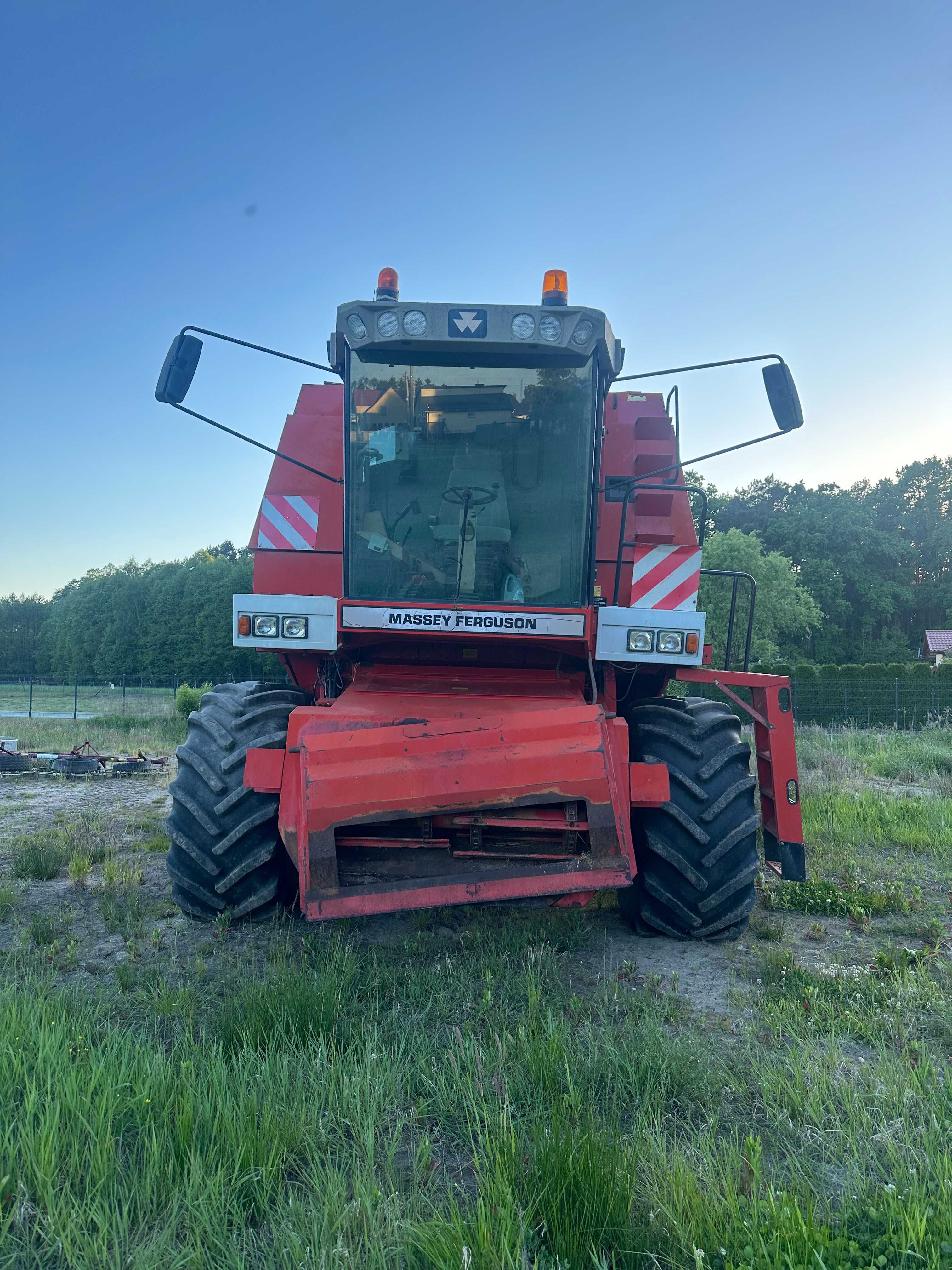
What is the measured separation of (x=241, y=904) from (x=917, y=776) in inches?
378

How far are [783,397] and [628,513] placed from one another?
1097 millimetres

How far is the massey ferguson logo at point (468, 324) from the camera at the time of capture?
174 inches

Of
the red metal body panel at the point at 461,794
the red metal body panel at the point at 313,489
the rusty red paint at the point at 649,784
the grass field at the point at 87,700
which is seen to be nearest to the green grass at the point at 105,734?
the grass field at the point at 87,700

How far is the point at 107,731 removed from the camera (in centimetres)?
2194

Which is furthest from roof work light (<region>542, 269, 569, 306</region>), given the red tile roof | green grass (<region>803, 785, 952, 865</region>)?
the red tile roof

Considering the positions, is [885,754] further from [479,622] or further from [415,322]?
[415,322]

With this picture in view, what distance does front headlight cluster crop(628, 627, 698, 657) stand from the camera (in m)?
4.33

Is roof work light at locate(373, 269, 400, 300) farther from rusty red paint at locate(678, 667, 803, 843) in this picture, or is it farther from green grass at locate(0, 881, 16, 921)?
green grass at locate(0, 881, 16, 921)

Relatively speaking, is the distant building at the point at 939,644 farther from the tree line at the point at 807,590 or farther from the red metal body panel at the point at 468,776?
the red metal body panel at the point at 468,776

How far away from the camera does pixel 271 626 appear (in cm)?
443

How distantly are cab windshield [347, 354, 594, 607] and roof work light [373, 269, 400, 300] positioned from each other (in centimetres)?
39

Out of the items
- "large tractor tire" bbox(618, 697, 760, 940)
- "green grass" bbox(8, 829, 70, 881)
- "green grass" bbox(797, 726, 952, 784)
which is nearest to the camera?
"large tractor tire" bbox(618, 697, 760, 940)

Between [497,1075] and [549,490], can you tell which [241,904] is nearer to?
[497,1075]

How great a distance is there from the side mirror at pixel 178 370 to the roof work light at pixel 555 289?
1881 mm
